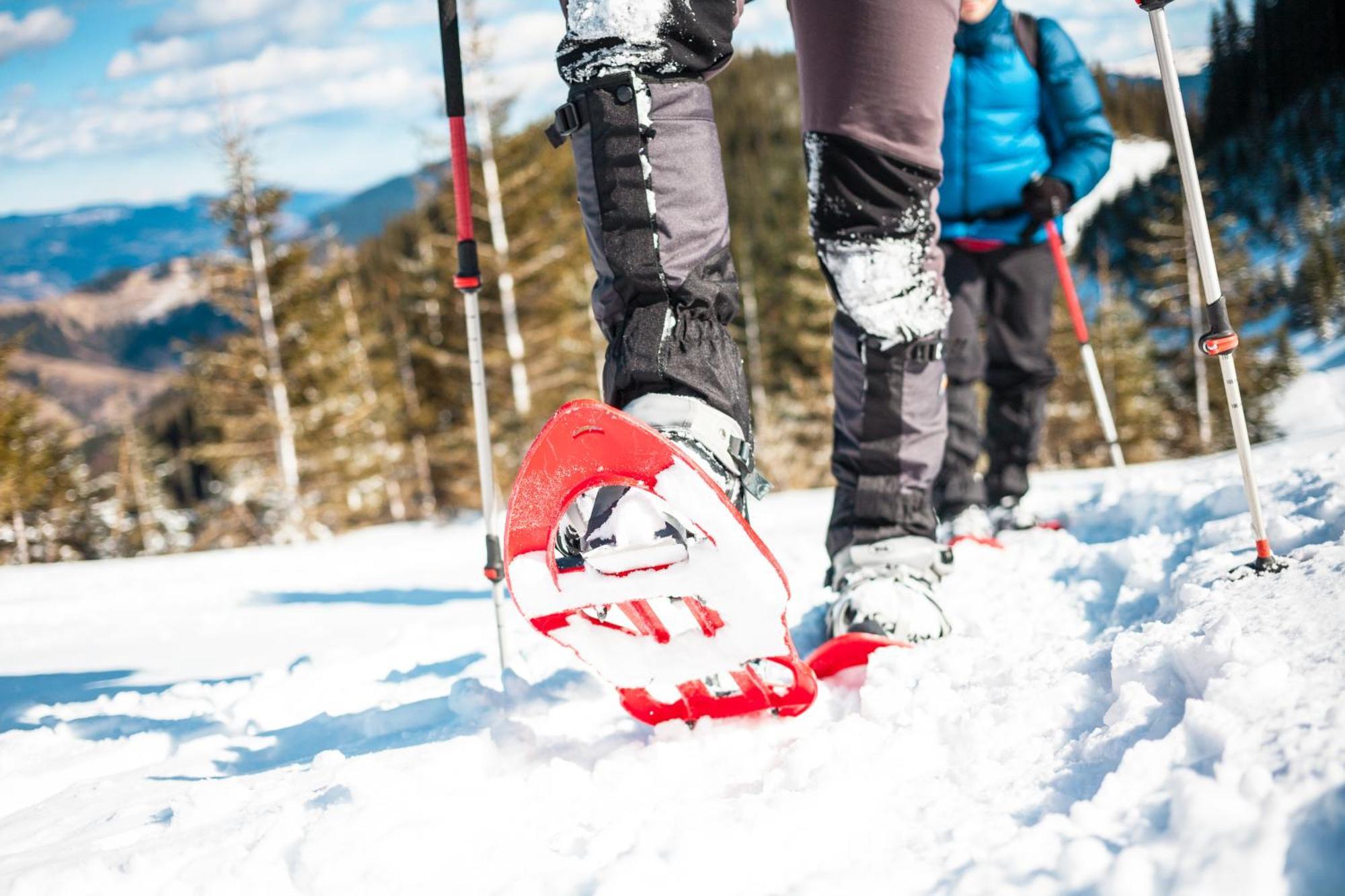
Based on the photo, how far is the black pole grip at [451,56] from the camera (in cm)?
166

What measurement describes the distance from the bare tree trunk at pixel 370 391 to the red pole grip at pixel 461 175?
67.8 ft

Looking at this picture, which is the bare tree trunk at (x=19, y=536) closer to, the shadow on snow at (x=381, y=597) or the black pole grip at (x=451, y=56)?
the shadow on snow at (x=381, y=597)

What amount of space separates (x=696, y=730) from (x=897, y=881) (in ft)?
1.72

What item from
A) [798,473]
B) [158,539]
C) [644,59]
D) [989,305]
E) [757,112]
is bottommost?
[158,539]

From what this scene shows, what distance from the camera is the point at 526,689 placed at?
4.97 ft

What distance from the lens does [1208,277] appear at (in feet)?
4.40

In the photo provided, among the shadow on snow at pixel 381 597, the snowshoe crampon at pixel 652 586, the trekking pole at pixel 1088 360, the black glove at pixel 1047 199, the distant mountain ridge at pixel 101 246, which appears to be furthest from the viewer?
the distant mountain ridge at pixel 101 246

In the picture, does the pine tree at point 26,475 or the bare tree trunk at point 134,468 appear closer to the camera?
the pine tree at point 26,475

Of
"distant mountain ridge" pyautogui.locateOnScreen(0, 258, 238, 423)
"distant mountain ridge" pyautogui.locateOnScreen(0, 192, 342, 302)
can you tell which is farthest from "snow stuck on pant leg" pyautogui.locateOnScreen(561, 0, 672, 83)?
"distant mountain ridge" pyautogui.locateOnScreen(0, 258, 238, 423)

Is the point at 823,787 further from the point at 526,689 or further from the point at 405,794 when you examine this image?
the point at 526,689

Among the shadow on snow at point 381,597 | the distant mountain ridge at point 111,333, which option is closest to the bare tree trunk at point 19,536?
the shadow on snow at point 381,597

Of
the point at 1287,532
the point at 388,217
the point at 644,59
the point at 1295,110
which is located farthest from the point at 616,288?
the point at 388,217

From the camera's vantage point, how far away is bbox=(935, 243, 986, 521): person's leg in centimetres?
307

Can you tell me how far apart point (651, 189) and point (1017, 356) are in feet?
8.19
